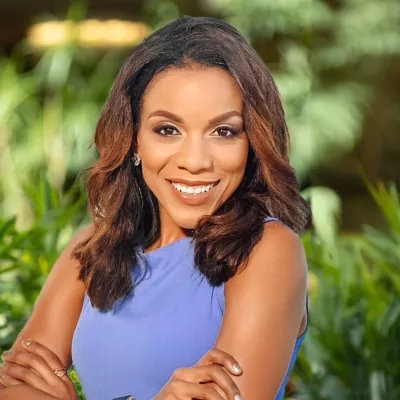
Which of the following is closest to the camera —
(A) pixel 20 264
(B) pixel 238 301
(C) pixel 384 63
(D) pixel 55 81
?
(B) pixel 238 301

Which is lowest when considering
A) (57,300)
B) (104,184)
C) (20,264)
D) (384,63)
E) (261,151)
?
(20,264)

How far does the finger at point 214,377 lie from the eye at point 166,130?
1.54ft

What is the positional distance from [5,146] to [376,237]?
132 inches

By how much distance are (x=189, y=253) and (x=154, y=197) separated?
0.74ft

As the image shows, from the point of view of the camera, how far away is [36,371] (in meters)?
2.21

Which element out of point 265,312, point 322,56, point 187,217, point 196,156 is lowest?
point 265,312

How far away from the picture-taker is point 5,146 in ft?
22.6

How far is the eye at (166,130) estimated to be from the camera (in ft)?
6.81

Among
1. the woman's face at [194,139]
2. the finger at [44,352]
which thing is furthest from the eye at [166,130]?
the finger at [44,352]

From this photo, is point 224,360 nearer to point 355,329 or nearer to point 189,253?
point 189,253

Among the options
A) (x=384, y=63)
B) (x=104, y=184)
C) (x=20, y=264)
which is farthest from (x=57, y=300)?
(x=384, y=63)

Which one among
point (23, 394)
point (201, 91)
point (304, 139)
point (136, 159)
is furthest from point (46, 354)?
point (304, 139)

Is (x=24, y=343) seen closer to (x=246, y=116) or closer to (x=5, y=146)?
(x=246, y=116)

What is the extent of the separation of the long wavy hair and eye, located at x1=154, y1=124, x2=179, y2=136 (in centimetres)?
10
